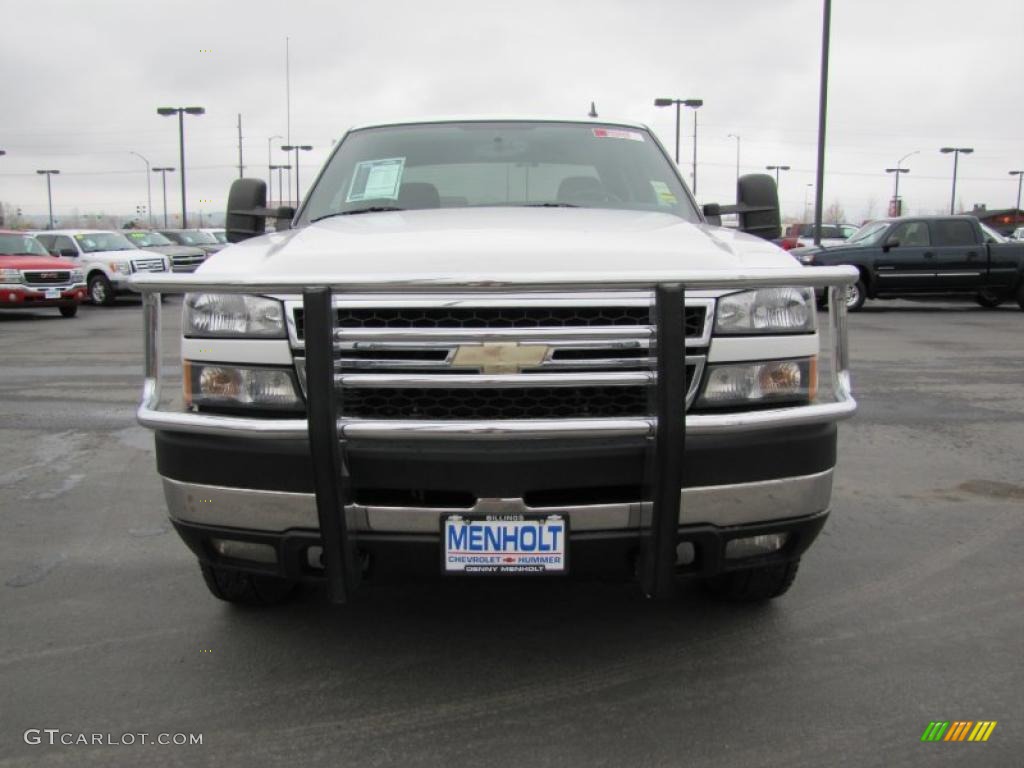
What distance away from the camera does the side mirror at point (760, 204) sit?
457 cm

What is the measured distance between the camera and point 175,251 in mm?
26125

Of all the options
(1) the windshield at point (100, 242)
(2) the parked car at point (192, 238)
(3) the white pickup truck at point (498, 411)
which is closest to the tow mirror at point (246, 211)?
(3) the white pickup truck at point (498, 411)

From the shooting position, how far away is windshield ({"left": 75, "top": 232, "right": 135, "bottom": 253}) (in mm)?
22141

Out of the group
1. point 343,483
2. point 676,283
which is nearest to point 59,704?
point 343,483

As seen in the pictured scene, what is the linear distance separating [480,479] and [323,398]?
476mm

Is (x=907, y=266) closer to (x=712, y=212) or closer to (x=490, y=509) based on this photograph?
(x=712, y=212)

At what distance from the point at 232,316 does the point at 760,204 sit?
2.86m

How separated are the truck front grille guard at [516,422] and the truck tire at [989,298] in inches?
683

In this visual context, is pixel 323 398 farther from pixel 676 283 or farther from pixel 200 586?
pixel 200 586

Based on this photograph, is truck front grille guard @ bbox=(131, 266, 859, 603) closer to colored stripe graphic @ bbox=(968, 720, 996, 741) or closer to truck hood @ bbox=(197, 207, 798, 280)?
truck hood @ bbox=(197, 207, 798, 280)

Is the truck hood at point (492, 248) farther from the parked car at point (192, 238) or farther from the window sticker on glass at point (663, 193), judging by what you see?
the parked car at point (192, 238)

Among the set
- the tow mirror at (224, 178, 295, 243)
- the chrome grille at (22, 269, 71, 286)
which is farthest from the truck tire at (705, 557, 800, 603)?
the chrome grille at (22, 269, 71, 286)

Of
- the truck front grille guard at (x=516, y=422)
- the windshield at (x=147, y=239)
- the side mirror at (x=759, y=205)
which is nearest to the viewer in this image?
the truck front grille guard at (x=516, y=422)

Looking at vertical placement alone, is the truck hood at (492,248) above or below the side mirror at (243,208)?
below
